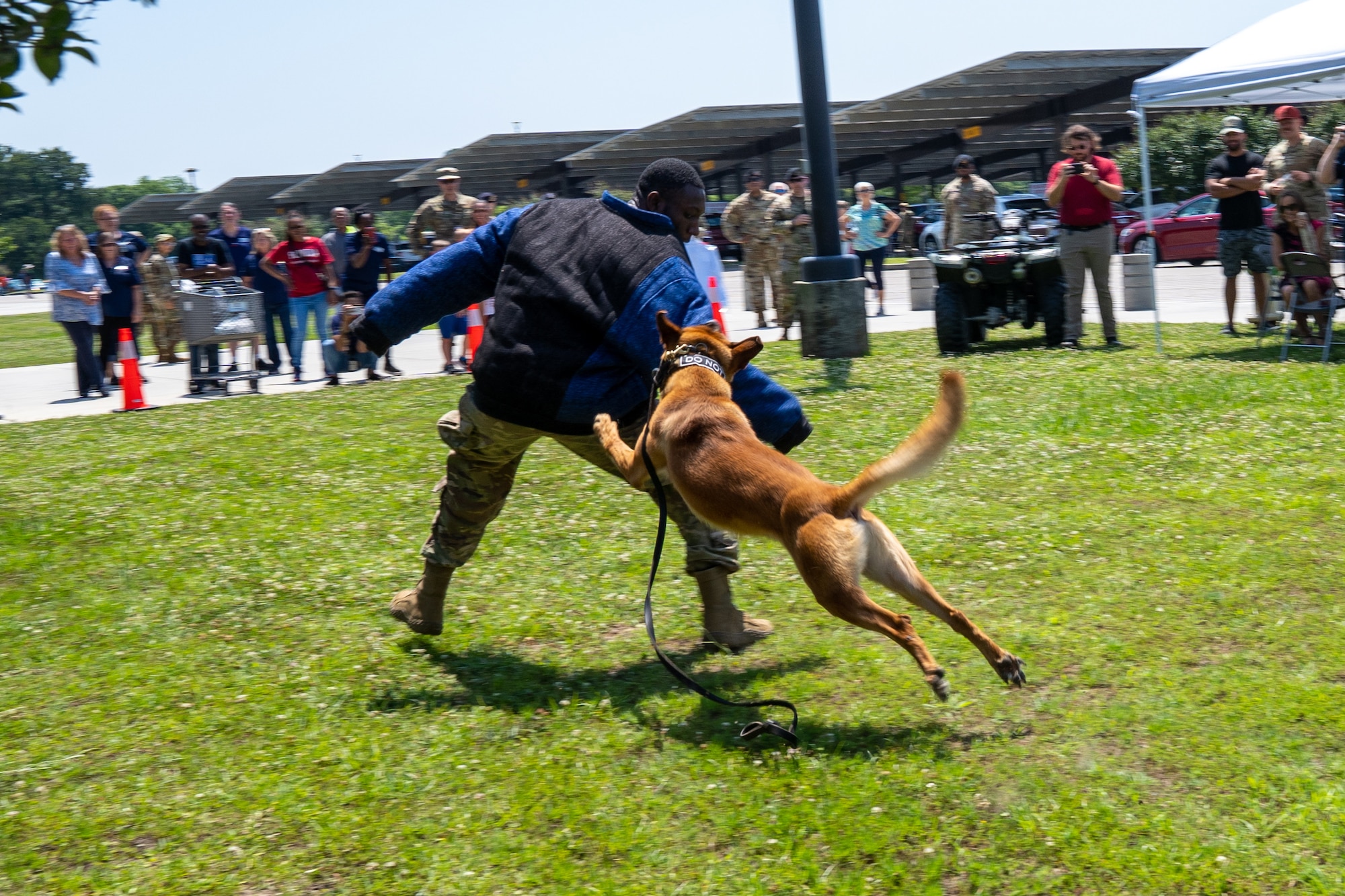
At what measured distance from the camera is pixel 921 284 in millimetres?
18016

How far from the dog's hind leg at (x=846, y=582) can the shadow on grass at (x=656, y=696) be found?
32 centimetres

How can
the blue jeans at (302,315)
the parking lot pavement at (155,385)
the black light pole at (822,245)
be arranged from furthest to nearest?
the blue jeans at (302,315) < the parking lot pavement at (155,385) < the black light pole at (822,245)

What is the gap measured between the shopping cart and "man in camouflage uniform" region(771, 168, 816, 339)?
19.6 feet

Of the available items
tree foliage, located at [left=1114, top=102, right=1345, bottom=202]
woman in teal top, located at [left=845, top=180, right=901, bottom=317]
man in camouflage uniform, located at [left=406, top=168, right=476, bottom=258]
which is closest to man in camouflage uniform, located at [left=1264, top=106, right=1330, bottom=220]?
woman in teal top, located at [left=845, top=180, right=901, bottom=317]

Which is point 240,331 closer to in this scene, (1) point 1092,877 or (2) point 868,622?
(2) point 868,622

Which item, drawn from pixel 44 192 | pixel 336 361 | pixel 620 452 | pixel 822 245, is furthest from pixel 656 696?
pixel 44 192

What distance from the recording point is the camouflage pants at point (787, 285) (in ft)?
48.7

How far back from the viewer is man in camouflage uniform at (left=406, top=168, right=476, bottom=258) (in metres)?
13.1

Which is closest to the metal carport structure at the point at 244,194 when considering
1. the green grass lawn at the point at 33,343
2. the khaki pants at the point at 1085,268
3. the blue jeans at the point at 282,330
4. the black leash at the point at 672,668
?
the green grass lawn at the point at 33,343

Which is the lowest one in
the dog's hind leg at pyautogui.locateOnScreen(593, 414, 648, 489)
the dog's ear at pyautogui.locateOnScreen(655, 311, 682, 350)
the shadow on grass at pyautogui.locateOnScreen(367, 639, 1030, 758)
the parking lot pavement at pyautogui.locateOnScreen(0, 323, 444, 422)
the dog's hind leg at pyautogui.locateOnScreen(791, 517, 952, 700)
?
the shadow on grass at pyautogui.locateOnScreen(367, 639, 1030, 758)

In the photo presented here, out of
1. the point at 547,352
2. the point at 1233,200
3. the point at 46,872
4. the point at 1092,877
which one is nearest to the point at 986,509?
the point at 547,352

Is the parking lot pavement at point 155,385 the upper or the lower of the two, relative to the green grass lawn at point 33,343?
lower

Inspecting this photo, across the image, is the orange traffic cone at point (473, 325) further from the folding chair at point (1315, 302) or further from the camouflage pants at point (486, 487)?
the camouflage pants at point (486, 487)

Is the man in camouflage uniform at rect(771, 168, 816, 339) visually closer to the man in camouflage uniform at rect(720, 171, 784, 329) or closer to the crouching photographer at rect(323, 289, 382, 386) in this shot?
the man in camouflage uniform at rect(720, 171, 784, 329)
